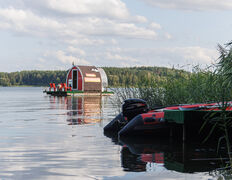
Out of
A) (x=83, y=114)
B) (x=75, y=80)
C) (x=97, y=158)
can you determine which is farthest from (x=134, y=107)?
(x=75, y=80)

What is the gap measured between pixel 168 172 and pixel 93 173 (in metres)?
1.50

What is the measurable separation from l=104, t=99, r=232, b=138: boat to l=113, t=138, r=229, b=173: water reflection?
0.34 m

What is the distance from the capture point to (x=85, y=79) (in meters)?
51.9

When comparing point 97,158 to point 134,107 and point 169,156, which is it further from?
point 134,107

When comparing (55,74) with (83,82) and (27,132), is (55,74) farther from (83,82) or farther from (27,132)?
(27,132)

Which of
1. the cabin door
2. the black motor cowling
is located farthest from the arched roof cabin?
the black motor cowling

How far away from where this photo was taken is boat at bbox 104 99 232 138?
11016 mm

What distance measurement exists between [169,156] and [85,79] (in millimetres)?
42515

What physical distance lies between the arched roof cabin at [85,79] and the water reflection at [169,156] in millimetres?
39885

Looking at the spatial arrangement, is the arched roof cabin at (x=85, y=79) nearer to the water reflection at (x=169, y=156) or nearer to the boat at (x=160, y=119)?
the boat at (x=160, y=119)

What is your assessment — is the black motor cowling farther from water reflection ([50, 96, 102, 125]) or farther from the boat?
water reflection ([50, 96, 102, 125])

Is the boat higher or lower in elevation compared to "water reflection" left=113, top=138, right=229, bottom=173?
higher

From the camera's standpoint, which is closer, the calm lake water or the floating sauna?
the calm lake water

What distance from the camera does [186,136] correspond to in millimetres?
11914
